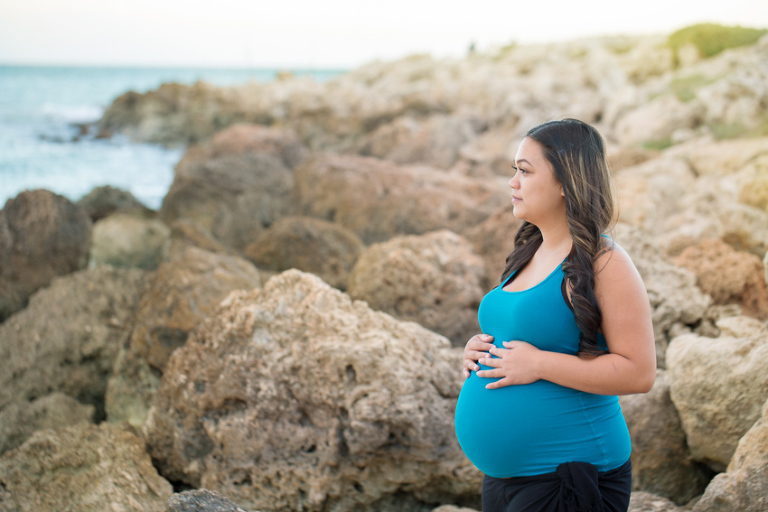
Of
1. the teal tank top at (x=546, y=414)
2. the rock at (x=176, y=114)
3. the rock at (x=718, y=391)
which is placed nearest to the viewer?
the teal tank top at (x=546, y=414)

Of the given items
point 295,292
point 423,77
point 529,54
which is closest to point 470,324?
point 295,292

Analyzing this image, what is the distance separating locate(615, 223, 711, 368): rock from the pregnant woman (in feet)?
6.66

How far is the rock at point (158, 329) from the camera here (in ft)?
12.5

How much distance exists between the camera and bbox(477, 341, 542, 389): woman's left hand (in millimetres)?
1809

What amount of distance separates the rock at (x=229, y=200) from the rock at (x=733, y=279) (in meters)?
4.72

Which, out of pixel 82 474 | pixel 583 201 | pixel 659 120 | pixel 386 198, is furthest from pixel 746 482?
pixel 659 120

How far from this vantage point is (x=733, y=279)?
4.07 m

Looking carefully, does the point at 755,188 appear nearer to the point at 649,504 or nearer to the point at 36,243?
the point at 649,504

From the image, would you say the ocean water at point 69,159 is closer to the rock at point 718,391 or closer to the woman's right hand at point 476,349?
the woman's right hand at point 476,349

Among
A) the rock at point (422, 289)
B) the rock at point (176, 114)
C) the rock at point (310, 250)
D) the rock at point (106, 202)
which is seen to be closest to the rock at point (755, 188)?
the rock at point (422, 289)

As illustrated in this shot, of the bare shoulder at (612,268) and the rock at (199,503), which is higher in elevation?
the bare shoulder at (612,268)

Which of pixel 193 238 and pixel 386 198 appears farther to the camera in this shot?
pixel 386 198

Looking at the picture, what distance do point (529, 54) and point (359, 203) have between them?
25038 millimetres

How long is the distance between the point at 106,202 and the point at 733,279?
7225mm
